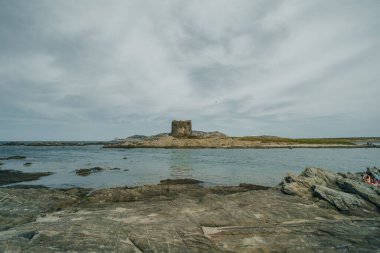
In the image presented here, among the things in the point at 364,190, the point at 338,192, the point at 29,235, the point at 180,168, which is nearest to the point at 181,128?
the point at 180,168

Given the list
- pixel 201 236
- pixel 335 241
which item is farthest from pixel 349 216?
pixel 201 236

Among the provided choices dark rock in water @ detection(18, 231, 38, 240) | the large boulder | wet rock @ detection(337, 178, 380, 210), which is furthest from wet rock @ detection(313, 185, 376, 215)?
dark rock in water @ detection(18, 231, 38, 240)

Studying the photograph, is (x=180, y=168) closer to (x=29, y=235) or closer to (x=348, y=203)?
(x=348, y=203)

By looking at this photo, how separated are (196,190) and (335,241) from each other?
12.1 metres

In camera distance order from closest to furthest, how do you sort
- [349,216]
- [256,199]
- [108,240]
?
1. [108,240]
2. [349,216]
3. [256,199]

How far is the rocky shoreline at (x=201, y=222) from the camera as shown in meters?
9.37

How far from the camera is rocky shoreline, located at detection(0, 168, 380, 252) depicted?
9367 mm

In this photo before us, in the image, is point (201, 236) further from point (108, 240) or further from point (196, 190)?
point (196, 190)

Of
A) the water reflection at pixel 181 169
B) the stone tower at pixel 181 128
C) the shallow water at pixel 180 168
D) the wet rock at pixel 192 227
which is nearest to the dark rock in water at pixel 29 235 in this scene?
the wet rock at pixel 192 227

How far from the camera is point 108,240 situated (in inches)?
369

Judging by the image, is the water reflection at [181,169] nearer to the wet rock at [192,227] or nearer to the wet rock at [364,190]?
the wet rock at [192,227]

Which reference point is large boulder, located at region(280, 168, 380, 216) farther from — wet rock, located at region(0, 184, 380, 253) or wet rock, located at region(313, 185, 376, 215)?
wet rock, located at region(0, 184, 380, 253)

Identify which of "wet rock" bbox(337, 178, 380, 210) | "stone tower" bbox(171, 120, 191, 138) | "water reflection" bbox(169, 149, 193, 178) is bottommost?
"water reflection" bbox(169, 149, 193, 178)

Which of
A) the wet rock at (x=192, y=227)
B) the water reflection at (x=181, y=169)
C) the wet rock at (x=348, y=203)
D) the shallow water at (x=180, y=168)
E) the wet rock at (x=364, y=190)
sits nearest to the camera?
the wet rock at (x=192, y=227)
